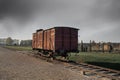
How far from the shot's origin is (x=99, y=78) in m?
9.82

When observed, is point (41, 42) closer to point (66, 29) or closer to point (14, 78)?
point (66, 29)

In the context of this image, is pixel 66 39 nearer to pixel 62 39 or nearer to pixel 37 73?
pixel 62 39

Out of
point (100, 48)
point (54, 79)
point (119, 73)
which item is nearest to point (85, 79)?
point (54, 79)

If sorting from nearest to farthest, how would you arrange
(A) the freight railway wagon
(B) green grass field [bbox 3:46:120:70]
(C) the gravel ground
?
(C) the gravel ground → (B) green grass field [bbox 3:46:120:70] → (A) the freight railway wagon

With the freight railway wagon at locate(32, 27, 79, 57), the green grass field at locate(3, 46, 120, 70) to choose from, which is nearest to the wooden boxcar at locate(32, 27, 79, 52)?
the freight railway wagon at locate(32, 27, 79, 57)

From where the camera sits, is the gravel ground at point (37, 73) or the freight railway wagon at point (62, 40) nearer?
the gravel ground at point (37, 73)

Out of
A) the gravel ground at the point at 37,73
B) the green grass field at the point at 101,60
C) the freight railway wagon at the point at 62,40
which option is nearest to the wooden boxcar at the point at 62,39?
the freight railway wagon at the point at 62,40

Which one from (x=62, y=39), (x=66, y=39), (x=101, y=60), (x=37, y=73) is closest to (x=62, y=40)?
(x=62, y=39)

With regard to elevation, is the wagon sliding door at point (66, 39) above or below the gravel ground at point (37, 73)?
above

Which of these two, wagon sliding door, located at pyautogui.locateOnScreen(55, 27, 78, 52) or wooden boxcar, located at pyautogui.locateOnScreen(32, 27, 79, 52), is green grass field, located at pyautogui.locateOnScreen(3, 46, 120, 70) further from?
wooden boxcar, located at pyautogui.locateOnScreen(32, 27, 79, 52)

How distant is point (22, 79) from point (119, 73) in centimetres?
574

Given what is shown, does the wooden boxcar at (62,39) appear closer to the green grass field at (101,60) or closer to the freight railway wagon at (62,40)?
the freight railway wagon at (62,40)

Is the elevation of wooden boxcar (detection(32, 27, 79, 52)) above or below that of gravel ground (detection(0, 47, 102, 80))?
above

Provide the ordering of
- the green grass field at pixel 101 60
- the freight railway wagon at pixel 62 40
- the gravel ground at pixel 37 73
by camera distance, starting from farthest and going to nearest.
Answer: the freight railway wagon at pixel 62 40, the green grass field at pixel 101 60, the gravel ground at pixel 37 73
